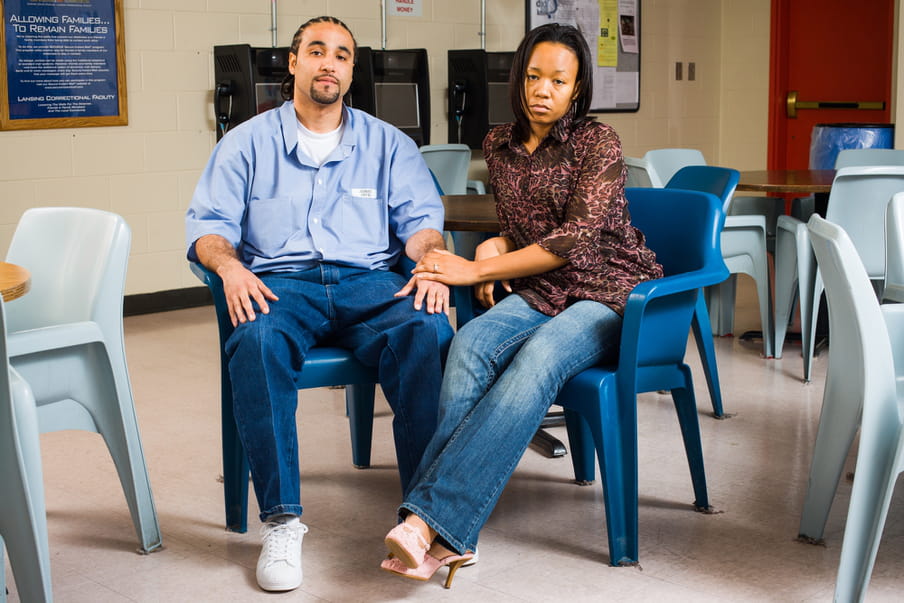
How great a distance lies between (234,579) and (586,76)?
1.35 m

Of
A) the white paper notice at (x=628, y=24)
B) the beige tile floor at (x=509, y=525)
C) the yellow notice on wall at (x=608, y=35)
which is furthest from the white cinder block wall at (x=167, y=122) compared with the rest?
the beige tile floor at (x=509, y=525)

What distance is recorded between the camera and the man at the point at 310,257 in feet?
7.41

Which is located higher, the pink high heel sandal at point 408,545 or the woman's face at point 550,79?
the woman's face at point 550,79

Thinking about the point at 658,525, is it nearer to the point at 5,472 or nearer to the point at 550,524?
the point at 550,524

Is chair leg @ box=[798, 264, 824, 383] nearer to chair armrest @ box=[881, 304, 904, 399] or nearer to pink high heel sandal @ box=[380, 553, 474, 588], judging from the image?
chair armrest @ box=[881, 304, 904, 399]

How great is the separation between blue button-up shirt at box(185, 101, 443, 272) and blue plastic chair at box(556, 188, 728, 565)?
0.57 meters

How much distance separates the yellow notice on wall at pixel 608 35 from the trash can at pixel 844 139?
2415mm

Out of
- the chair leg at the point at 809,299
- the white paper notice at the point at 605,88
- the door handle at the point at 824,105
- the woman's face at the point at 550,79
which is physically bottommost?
the chair leg at the point at 809,299

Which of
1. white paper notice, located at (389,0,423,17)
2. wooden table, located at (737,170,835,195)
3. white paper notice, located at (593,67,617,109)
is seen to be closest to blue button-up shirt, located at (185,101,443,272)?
wooden table, located at (737,170,835,195)

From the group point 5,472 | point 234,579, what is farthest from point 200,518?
point 5,472

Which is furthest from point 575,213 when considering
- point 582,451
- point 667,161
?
point 667,161

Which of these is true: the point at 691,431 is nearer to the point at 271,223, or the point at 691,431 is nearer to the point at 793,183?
the point at 271,223

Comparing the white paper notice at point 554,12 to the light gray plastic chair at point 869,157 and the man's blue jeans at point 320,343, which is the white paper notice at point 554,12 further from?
the man's blue jeans at point 320,343

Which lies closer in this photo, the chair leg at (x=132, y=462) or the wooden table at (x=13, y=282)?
the wooden table at (x=13, y=282)
